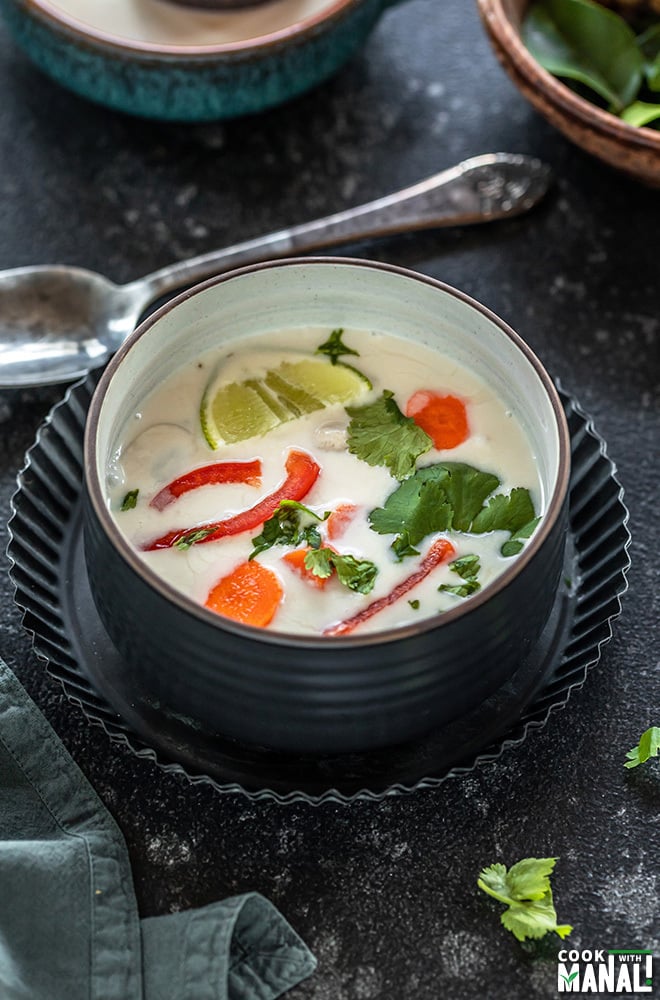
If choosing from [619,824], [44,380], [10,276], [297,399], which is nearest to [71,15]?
[10,276]

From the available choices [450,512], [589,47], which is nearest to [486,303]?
[589,47]

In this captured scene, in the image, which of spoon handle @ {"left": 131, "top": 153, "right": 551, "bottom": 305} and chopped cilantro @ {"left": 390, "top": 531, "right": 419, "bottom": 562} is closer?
chopped cilantro @ {"left": 390, "top": 531, "right": 419, "bottom": 562}

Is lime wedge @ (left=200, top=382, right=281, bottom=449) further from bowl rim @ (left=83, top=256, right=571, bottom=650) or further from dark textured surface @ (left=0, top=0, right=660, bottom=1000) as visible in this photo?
dark textured surface @ (left=0, top=0, right=660, bottom=1000)

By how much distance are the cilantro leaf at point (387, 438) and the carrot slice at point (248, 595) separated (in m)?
0.21

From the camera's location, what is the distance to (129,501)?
1.60m

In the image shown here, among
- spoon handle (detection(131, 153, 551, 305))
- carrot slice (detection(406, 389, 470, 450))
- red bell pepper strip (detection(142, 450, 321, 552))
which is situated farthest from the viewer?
spoon handle (detection(131, 153, 551, 305))

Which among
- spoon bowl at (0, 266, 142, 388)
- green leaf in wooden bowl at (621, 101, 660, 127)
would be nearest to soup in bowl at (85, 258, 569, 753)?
spoon bowl at (0, 266, 142, 388)

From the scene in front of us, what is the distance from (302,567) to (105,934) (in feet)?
1.49

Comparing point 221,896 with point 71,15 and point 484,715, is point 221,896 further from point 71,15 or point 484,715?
point 71,15

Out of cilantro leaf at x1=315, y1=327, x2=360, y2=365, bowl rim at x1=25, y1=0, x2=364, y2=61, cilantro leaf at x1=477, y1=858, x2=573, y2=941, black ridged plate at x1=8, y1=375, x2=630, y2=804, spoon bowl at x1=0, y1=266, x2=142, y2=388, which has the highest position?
bowl rim at x1=25, y1=0, x2=364, y2=61

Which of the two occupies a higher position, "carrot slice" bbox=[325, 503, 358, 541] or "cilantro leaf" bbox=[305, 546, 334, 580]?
"cilantro leaf" bbox=[305, 546, 334, 580]

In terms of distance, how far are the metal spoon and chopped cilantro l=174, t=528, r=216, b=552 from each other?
1.73ft

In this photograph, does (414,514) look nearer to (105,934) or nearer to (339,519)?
(339,519)

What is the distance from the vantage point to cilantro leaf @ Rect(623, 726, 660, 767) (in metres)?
1.64
